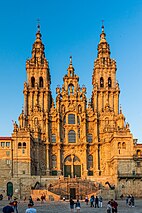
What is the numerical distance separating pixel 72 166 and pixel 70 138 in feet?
23.7

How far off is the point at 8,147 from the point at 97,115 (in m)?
24.5

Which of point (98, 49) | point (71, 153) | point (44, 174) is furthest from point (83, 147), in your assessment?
point (98, 49)

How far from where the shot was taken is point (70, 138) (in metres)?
93.4

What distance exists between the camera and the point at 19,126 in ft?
292

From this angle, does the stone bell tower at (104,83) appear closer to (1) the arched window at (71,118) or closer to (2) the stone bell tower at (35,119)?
(1) the arched window at (71,118)

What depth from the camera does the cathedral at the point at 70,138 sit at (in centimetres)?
8125

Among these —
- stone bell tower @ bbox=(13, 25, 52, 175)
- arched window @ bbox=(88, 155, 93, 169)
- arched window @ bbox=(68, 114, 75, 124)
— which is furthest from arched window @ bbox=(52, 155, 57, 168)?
arched window @ bbox=(68, 114, 75, 124)

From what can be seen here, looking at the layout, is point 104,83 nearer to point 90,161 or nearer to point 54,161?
point 90,161

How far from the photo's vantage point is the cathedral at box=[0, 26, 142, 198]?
81250 mm

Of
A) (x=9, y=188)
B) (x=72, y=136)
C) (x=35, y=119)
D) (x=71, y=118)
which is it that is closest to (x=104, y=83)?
(x=71, y=118)

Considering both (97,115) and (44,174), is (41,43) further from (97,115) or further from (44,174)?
(44,174)

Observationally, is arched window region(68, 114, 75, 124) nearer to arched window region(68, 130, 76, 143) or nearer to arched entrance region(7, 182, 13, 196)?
arched window region(68, 130, 76, 143)

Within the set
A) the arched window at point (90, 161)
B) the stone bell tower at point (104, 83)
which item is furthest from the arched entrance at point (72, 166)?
the stone bell tower at point (104, 83)

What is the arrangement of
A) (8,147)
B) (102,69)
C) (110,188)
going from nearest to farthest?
1. (110,188)
2. (8,147)
3. (102,69)
